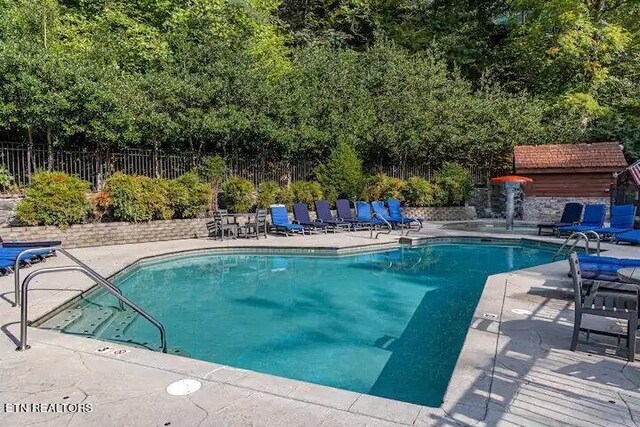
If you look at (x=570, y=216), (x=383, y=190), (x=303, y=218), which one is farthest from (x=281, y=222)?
(x=570, y=216)

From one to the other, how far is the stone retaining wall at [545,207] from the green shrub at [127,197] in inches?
577

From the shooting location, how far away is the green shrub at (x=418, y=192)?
1709cm

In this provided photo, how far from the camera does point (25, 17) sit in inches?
541

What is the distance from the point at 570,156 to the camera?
17297 millimetres

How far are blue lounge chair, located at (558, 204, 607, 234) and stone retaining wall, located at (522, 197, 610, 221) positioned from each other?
573 cm

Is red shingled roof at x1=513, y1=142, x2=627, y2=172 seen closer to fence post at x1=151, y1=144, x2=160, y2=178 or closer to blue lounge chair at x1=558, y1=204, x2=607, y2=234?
blue lounge chair at x1=558, y1=204, x2=607, y2=234

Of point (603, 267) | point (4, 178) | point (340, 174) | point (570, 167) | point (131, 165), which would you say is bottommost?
point (603, 267)

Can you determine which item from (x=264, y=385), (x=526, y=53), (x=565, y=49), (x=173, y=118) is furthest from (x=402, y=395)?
(x=526, y=53)

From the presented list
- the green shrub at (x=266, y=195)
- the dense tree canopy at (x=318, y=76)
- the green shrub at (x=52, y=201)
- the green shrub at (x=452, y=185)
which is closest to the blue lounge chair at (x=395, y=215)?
the green shrub at (x=452, y=185)

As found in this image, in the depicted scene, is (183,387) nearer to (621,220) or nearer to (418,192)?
(621,220)

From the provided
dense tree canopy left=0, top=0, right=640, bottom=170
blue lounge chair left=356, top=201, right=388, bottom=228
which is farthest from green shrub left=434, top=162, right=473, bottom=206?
blue lounge chair left=356, top=201, right=388, bottom=228

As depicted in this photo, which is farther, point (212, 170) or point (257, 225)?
point (212, 170)

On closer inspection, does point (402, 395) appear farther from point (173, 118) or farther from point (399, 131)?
point (399, 131)

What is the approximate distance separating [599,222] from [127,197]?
40.6 ft
